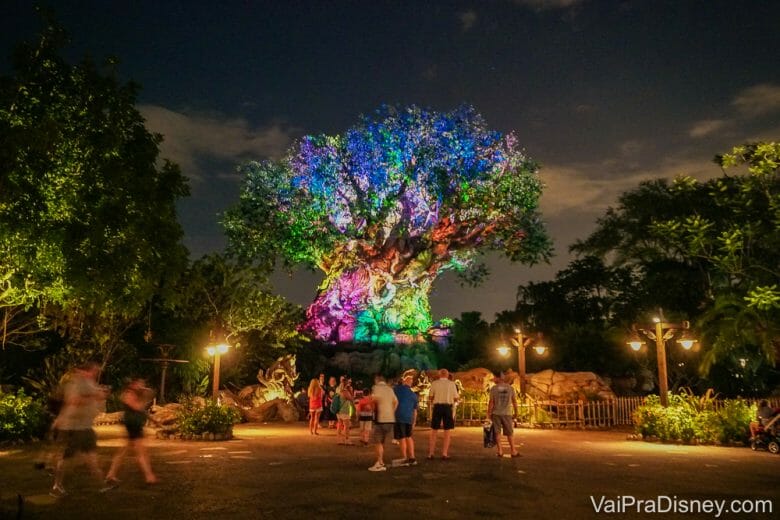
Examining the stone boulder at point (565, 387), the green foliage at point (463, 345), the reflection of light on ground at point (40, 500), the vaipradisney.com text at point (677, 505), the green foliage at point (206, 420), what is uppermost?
the green foliage at point (463, 345)

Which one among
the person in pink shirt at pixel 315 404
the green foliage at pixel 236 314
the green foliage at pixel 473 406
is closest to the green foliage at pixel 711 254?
the green foliage at pixel 473 406

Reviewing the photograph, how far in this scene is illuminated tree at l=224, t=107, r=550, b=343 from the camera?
33.0 meters

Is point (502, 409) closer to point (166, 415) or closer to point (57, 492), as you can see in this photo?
point (57, 492)

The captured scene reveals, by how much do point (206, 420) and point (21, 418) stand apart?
4.58 meters

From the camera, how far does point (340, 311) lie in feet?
132

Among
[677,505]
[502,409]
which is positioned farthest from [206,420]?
[677,505]

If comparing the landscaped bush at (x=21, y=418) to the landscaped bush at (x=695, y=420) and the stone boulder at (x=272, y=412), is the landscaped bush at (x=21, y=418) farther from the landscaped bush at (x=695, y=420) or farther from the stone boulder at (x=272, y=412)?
the landscaped bush at (x=695, y=420)

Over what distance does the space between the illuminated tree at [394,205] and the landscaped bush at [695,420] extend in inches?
709

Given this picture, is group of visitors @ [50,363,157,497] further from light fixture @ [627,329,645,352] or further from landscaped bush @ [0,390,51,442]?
light fixture @ [627,329,645,352]

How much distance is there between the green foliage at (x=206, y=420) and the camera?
1647 cm

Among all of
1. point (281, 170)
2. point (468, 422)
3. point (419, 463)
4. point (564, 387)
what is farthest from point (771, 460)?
point (281, 170)

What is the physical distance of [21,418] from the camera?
15.5 m

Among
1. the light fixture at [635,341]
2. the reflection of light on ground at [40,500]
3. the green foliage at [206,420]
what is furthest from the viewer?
the light fixture at [635,341]

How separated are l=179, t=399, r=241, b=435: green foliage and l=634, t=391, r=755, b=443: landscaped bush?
39.1 ft
